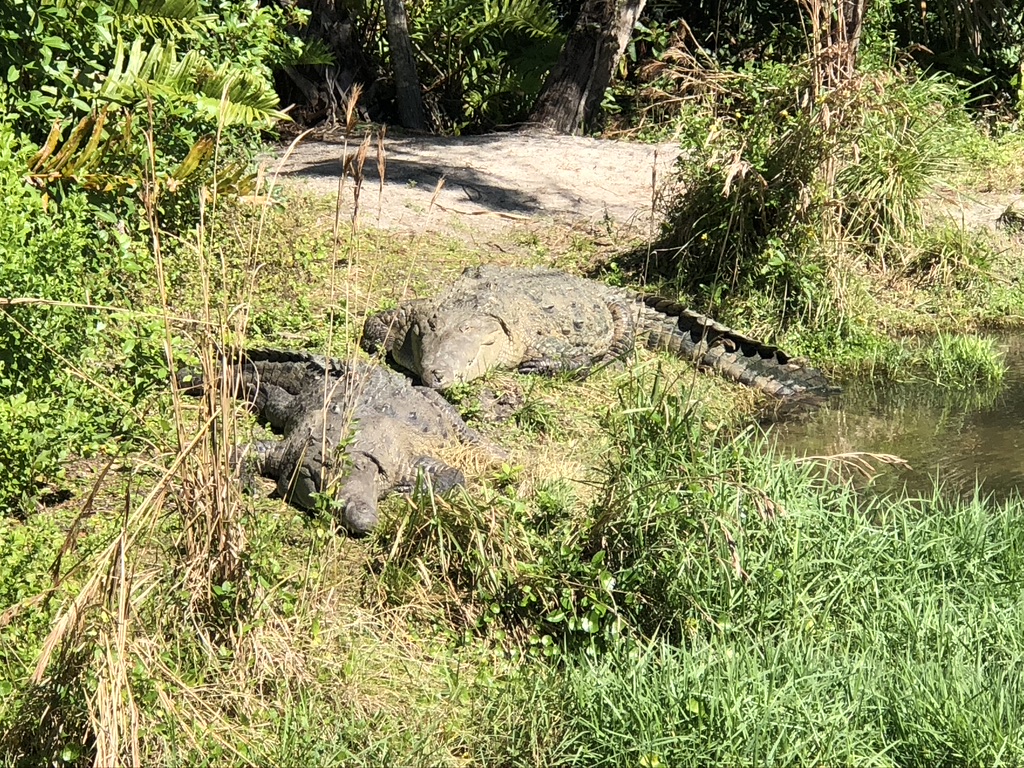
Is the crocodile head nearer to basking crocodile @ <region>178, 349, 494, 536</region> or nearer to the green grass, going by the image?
basking crocodile @ <region>178, 349, 494, 536</region>

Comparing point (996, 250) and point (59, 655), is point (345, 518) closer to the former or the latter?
point (59, 655)

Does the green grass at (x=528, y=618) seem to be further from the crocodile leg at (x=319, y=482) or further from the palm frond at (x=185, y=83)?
the palm frond at (x=185, y=83)

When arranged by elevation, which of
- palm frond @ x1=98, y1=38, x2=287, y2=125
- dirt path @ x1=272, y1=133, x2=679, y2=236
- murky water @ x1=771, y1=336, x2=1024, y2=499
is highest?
palm frond @ x1=98, y1=38, x2=287, y2=125

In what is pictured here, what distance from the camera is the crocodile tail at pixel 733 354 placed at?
23.7 feet

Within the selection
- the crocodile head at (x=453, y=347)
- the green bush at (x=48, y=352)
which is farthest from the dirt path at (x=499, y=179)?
the green bush at (x=48, y=352)

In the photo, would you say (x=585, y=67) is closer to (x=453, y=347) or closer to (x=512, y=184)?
(x=512, y=184)

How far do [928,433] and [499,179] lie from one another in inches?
192

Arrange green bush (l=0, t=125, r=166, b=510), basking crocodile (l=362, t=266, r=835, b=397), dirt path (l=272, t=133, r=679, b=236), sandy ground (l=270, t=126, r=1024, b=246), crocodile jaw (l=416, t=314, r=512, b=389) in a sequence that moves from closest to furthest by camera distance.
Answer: green bush (l=0, t=125, r=166, b=510)
crocodile jaw (l=416, t=314, r=512, b=389)
basking crocodile (l=362, t=266, r=835, b=397)
sandy ground (l=270, t=126, r=1024, b=246)
dirt path (l=272, t=133, r=679, b=236)

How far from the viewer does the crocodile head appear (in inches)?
271

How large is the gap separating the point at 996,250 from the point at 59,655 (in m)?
7.73

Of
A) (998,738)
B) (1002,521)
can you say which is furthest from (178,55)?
(998,738)

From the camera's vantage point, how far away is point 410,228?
886cm

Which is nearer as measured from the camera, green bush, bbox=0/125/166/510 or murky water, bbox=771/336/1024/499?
green bush, bbox=0/125/166/510

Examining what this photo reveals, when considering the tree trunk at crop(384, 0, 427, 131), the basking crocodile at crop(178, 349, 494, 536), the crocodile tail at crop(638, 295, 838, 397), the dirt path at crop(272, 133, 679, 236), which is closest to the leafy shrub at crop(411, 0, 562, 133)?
the tree trunk at crop(384, 0, 427, 131)
